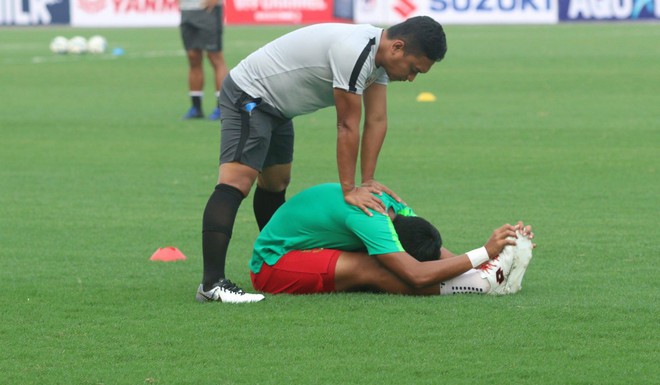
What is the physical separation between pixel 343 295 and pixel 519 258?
92cm

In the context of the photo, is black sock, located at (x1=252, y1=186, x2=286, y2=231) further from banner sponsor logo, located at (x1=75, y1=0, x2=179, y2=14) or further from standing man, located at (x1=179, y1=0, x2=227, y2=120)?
banner sponsor logo, located at (x1=75, y1=0, x2=179, y2=14)

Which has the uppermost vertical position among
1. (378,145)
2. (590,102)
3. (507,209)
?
(378,145)

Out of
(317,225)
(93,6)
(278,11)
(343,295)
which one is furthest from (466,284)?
(93,6)

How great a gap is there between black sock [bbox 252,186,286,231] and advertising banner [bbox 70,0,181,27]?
3753cm

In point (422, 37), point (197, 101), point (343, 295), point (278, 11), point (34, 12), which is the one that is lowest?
point (34, 12)

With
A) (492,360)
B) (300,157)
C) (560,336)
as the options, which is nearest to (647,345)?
(560,336)

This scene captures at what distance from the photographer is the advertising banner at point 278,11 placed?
143 feet

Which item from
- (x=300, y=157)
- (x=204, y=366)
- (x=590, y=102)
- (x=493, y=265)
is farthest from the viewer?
(x=590, y=102)

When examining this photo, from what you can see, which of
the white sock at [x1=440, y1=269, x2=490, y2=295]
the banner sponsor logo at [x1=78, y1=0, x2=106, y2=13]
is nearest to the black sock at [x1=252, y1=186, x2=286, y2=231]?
the white sock at [x1=440, y1=269, x2=490, y2=295]

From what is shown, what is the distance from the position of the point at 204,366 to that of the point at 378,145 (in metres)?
2.19

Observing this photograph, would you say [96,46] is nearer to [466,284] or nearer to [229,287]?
[229,287]

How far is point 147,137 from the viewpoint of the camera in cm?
1493

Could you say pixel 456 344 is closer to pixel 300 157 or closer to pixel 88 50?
pixel 300 157

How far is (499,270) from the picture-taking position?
689 cm
